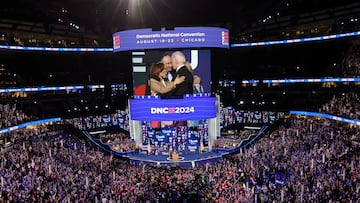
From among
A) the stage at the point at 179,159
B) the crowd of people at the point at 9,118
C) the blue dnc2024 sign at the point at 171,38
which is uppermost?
the blue dnc2024 sign at the point at 171,38

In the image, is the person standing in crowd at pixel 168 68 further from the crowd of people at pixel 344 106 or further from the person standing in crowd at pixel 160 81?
the crowd of people at pixel 344 106

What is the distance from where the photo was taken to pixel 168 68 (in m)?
36.3

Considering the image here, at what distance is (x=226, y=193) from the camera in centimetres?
2223

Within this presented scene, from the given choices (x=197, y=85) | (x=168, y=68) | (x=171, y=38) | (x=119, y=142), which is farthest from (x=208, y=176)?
(x=119, y=142)

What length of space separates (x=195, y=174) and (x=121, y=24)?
86.9 ft

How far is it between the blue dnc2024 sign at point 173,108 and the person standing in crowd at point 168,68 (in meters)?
2.35

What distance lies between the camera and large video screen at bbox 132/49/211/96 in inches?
1451

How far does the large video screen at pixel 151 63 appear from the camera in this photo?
36844mm

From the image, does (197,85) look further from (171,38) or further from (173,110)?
(171,38)

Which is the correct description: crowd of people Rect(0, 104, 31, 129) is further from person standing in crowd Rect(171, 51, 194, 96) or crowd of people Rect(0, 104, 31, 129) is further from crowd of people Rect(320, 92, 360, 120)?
crowd of people Rect(320, 92, 360, 120)

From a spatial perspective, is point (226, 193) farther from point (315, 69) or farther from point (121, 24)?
point (121, 24)

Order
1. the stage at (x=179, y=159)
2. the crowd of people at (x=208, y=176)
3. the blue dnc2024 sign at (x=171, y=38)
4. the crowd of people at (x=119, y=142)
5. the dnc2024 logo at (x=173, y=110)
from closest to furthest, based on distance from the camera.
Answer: the crowd of people at (x=208, y=176) < the blue dnc2024 sign at (x=171, y=38) < the dnc2024 logo at (x=173, y=110) < the stage at (x=179, y=159) < the crowd of people at (x=119, y=142)

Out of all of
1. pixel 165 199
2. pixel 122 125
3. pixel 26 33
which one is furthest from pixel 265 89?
pixel 26 33

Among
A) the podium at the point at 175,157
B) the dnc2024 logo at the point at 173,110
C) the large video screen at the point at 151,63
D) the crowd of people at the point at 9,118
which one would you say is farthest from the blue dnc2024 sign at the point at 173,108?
the crowd of people at the point at 9,118
